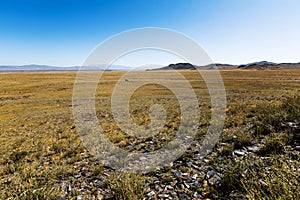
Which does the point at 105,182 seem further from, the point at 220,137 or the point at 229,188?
the point at 220,137

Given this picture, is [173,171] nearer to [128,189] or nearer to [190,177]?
[190,177]

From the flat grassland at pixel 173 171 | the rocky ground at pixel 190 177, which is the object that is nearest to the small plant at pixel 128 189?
the flat grassland at pixel 173 171

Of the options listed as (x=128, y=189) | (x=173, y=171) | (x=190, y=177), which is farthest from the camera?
(x=173, y=171)

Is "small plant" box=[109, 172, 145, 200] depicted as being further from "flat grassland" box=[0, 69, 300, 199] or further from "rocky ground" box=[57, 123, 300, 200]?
"rocky ground" box=[57, 123, 300, 200]

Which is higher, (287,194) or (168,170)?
(287,194)

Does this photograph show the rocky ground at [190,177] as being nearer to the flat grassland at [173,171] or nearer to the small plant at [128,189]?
the flat grassland at [173,171]

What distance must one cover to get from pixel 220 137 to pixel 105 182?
5258mm

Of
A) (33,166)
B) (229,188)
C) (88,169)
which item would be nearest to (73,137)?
(33,166)

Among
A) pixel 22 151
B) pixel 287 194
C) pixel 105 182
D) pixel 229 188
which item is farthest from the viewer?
pixel 22 151

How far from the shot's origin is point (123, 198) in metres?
4.80

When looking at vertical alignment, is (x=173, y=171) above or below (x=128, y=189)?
below

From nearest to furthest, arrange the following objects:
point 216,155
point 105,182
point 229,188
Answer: point 229,188, point 105,182, point 216,155

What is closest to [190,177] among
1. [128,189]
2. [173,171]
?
[173,171]

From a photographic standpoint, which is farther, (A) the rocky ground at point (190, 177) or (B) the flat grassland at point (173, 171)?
(A) the rocky ground at point (190, 177)
